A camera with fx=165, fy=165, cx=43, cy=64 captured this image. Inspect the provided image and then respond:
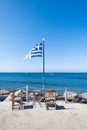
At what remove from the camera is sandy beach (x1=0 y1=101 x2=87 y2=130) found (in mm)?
6363

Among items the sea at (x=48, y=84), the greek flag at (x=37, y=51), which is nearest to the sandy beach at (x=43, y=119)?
the sea at (x=48, y=84)

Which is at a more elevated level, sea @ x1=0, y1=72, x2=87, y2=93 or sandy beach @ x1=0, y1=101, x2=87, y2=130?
sandy beach @ x1=0, y1=101, x2=87, y2=130

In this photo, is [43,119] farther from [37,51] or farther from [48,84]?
[48,84]

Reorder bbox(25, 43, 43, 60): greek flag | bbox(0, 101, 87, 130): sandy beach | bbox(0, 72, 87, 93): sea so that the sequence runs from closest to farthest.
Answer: bbox(0, 101, 87, 130): sandy beach, bbox(25, 43, 43, 60): greek flag, bbox(0, 72, 87, 93): sea

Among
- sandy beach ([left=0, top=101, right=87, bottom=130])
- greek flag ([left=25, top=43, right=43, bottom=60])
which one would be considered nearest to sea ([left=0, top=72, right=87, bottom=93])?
greek flag ([left=25, top=43, right=43, bottom=60])

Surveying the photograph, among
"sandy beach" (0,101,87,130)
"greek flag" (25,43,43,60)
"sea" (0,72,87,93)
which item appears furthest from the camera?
"sea" (0,72,87,93)

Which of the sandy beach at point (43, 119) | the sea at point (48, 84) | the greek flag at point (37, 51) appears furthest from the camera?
the sea at point (48, 84)

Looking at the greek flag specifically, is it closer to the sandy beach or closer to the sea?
the sea

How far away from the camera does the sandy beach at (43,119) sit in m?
6.36

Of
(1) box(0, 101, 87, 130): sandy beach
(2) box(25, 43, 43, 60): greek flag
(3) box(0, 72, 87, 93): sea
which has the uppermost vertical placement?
(2) box(25, 43, 43, 60): greek flag

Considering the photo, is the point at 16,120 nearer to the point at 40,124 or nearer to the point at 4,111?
the point at 40,124

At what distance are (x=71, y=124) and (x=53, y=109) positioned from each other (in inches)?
95.2

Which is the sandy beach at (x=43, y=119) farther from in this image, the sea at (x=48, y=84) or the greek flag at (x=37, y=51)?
the greek flag at (x=37, y=51)

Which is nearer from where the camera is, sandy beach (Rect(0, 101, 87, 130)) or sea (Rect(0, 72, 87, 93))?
sandy beach (Rect(0, 101, 87, 130))
